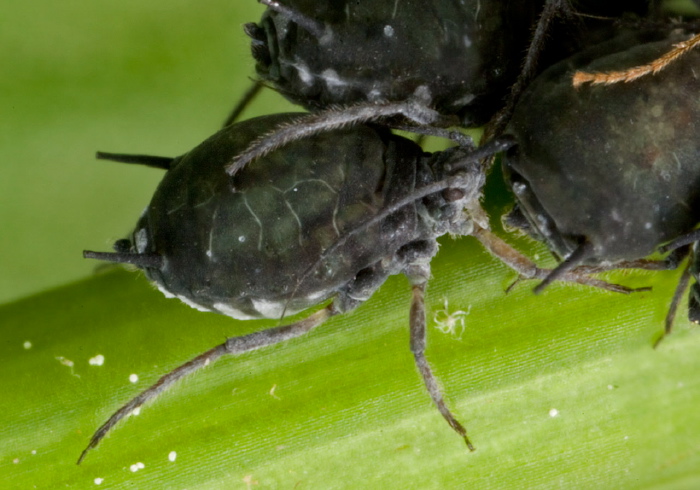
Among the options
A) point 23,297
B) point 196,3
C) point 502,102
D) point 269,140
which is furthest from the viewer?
point 196,3

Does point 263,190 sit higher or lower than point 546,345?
higher

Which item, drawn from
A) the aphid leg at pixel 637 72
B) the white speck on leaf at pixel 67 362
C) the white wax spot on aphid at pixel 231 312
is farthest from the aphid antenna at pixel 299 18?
the white speck on leaf at pixel 67 362

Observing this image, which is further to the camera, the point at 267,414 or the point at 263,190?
the point at 267,414

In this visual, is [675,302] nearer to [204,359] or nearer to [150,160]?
[204,359]

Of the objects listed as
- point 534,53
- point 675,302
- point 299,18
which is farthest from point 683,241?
point 299,18

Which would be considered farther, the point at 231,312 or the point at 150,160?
the point at 150,160

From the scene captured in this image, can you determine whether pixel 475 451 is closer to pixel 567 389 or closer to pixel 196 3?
pixel 567 389

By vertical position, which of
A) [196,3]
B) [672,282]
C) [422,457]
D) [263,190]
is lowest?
[422,457]

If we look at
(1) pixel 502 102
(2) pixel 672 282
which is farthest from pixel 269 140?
(2) pixel 672 282
